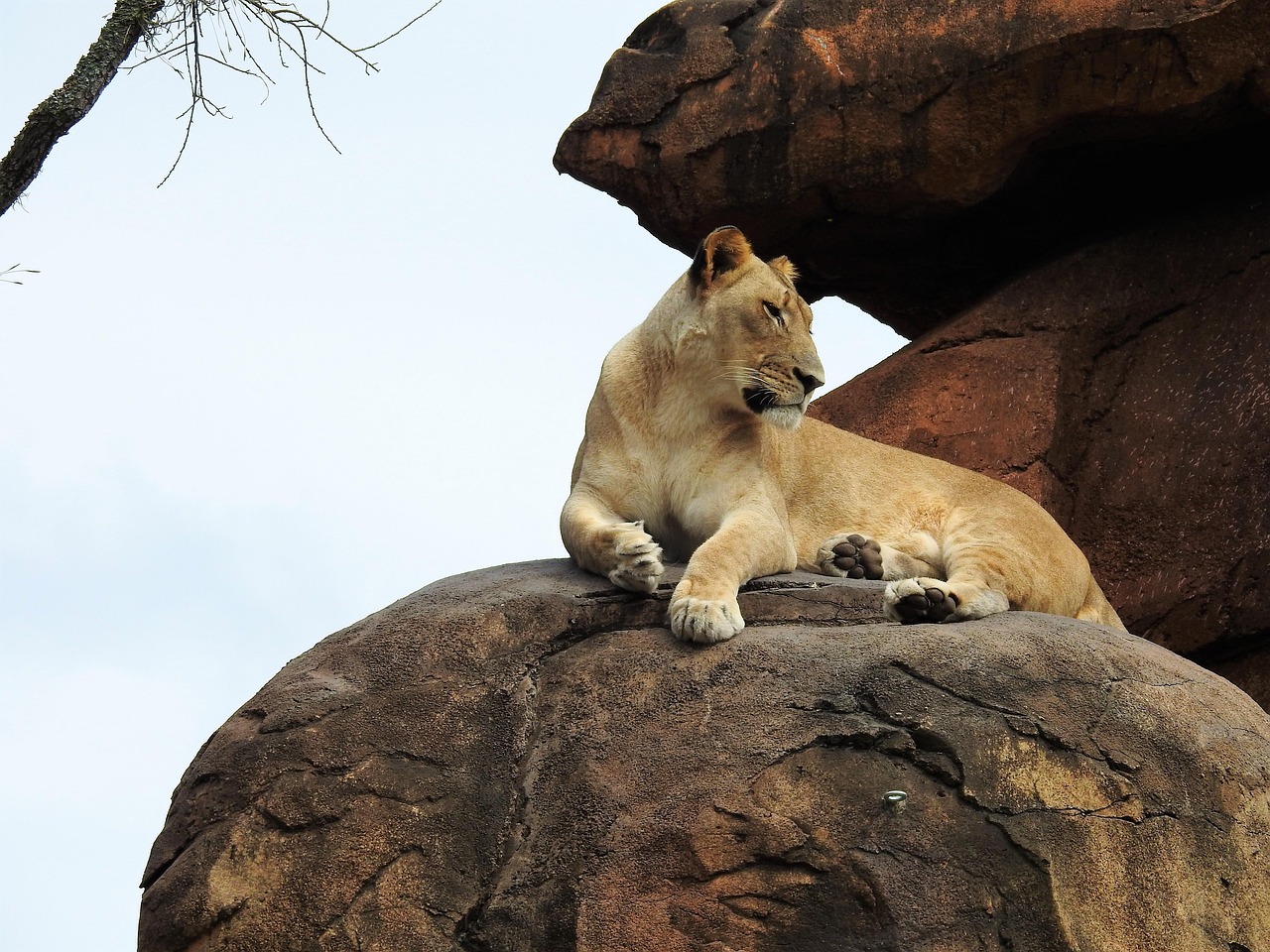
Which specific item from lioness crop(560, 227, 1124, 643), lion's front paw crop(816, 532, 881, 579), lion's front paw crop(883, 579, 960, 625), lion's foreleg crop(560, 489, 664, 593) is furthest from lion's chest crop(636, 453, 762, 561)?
lion's front paw crop(883, 579, 960, 625)

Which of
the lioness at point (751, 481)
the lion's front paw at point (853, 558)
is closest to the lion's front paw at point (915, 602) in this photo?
the lioness at point (751, 481)

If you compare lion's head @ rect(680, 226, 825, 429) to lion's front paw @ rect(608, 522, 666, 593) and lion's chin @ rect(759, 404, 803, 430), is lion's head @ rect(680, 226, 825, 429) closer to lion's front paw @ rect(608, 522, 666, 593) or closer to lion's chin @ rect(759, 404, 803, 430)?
lion's chin @ rect(759, 404, 803, 430)

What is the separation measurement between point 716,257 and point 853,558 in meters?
1.43

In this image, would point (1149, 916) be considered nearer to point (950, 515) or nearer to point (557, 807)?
point (557, 807)

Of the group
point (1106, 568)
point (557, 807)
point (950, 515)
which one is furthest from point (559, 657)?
point (1106, 568)

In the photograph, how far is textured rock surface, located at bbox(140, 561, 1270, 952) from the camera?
173 inches

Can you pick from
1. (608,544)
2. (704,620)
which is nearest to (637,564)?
(608,544)

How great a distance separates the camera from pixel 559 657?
539cm

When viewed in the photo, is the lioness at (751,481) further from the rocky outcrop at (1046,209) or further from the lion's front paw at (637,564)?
the rocky outcrop at (1046,209)

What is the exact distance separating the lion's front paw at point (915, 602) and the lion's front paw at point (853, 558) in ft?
3.89

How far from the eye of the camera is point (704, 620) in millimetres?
5219

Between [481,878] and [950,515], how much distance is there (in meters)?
3.25

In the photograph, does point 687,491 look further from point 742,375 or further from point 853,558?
point 853,558

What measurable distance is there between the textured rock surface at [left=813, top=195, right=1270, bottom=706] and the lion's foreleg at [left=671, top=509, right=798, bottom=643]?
8.24ft
